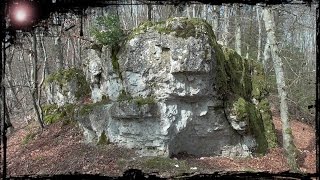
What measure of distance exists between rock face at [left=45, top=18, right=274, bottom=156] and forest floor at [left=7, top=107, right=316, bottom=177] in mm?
638

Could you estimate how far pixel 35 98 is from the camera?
15.1m

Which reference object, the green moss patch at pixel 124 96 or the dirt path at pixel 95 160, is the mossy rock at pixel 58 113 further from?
the green moss patch at pixel 124 96

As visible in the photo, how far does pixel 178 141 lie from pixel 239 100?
2.80 m

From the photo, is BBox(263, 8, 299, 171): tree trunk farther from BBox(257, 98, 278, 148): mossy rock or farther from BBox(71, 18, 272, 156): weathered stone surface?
BBox(257, 98, 278, 148): mossy rock

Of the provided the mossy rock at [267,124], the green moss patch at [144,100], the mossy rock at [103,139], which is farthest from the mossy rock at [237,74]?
the mossy rock at [103,139]

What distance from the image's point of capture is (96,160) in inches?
469

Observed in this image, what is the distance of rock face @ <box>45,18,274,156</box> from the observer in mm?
12266

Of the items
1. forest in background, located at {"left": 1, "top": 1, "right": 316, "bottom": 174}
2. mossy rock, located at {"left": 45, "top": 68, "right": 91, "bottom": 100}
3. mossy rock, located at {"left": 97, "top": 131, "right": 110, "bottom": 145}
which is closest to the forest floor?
mossy rock, located at {"left": 97, "top": 131, "right": 110, "bottom": 145}

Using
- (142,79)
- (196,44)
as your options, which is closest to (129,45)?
(142,79)

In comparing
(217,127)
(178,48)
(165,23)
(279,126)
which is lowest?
(279,126)

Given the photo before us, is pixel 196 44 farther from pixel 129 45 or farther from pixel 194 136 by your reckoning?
pixel 194 136

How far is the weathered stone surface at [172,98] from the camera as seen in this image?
1226 centimetres

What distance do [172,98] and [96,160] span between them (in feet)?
10.9

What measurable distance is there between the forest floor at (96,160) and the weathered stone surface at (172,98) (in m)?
0.66
